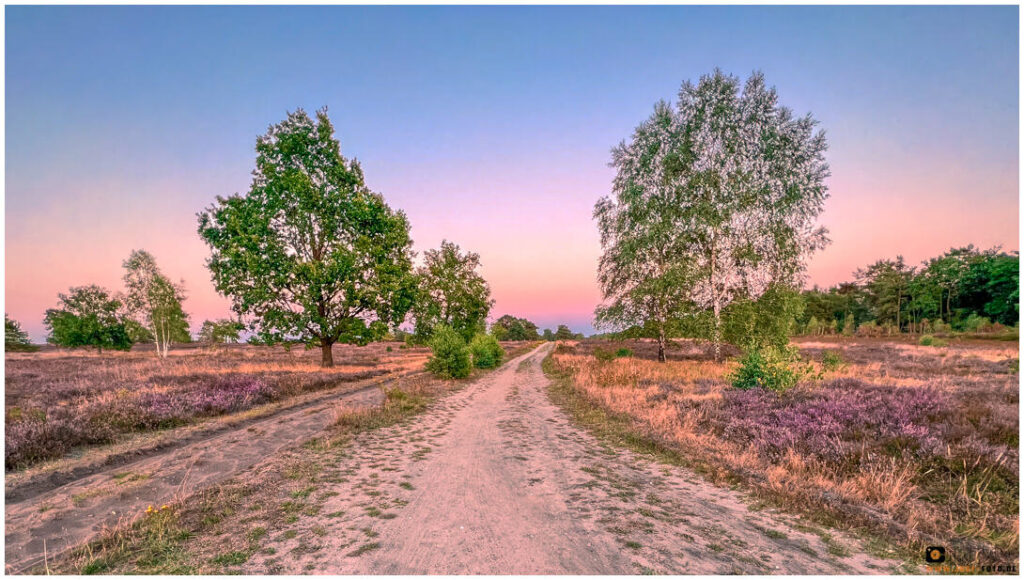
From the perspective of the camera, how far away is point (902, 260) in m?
83.9

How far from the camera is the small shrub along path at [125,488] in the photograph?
4711 millimetres

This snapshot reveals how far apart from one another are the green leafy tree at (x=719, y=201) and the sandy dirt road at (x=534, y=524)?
15011mm

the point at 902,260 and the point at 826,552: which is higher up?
the point at 902,260

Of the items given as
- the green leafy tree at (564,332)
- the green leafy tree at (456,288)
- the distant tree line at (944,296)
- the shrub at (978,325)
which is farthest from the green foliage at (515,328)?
the shrub at (978,325)

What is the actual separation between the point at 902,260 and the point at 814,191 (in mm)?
95248

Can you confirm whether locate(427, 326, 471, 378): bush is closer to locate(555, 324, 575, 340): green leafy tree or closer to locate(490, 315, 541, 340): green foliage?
locate(490, 315, 541, 340): green foliage

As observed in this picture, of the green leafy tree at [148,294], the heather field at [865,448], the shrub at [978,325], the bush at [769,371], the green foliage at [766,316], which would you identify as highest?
the green leafy tree at [148,294]

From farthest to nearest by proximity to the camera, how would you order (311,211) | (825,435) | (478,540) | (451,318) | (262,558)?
(451,318), (311,211), (825,435), (478,540), (262,558)

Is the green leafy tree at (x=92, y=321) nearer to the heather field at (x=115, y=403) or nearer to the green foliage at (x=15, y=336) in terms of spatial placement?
the heather field at (x=115, y=403)

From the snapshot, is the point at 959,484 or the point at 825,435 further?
the point at 825,435

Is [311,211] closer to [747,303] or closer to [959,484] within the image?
[747,303]

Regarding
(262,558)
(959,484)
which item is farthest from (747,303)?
(262,558)

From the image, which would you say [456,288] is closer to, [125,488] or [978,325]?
[125,488]

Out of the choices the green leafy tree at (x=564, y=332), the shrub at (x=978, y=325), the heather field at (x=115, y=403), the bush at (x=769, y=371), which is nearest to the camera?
the heather field at (x=115, y=403)
